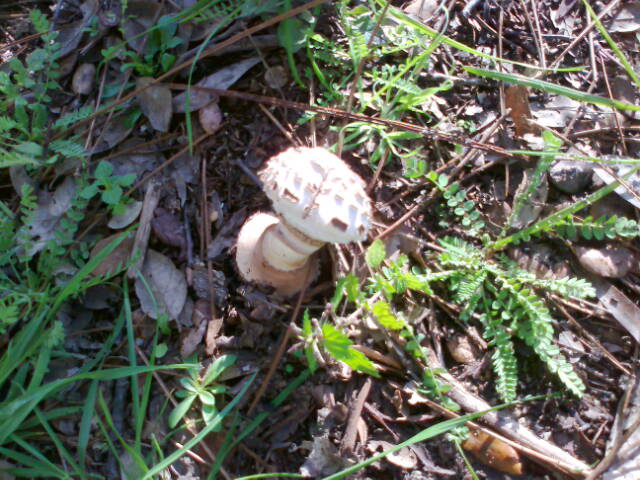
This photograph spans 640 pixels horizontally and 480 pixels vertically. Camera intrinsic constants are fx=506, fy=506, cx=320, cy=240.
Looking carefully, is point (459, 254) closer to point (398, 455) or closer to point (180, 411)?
point (398, 455)

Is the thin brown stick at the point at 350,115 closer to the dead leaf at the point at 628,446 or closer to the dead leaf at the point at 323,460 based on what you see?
the dead leaf at the point at 628,446

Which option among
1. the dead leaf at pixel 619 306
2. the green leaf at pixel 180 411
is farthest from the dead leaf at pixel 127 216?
the dead leaf at pixel 619 306

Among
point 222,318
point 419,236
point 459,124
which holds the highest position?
point 459,124

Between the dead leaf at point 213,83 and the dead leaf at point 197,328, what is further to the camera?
the dead leaf at point 213,83

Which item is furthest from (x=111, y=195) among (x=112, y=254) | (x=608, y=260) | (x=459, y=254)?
(x=608, y=260)

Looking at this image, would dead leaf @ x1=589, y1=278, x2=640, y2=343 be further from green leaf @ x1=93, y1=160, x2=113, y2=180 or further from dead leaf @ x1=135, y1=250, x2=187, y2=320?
green leaf @ x1=93, y1=160, x2=113, y2=180

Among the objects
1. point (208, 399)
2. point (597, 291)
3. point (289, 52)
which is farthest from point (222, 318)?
point (597, 291)

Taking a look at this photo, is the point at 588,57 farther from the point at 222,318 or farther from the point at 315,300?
the point at 222,318
